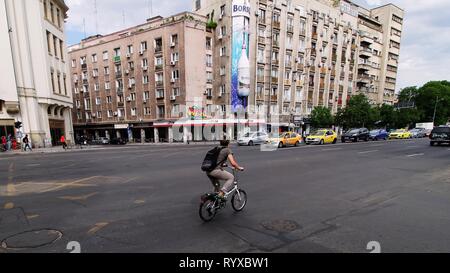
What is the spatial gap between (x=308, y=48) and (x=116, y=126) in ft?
125

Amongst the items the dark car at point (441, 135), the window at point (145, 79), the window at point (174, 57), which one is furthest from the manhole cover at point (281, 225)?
the window at point (145, 79)

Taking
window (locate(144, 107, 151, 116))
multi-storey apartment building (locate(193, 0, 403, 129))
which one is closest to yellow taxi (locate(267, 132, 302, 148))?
multi-storey apartment building (locate(193, 0, 403, 129))

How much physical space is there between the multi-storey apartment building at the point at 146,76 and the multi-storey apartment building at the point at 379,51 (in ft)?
123

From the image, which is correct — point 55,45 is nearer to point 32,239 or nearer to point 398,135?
point 32,239

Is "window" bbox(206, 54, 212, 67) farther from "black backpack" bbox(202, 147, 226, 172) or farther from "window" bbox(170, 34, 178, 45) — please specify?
"black backpack" bbox(202, 147, 226, 172)

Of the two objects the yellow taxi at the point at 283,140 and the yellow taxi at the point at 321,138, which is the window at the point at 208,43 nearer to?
the yellow taxi at the point at 283,140

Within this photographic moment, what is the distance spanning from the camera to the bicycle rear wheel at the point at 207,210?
186 inches

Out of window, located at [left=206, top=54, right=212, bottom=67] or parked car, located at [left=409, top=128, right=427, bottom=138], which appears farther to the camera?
parked car, located at [left=409, top=128, right=427, bottom=138]

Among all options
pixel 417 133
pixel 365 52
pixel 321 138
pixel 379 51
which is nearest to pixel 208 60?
pixel 321 138

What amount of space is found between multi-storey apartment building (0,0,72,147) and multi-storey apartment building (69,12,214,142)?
12.9m

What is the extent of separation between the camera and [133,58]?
39.2 metres

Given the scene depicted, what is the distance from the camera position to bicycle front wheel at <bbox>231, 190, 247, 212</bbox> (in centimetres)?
530

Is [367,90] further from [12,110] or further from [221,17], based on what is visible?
[12,110]
